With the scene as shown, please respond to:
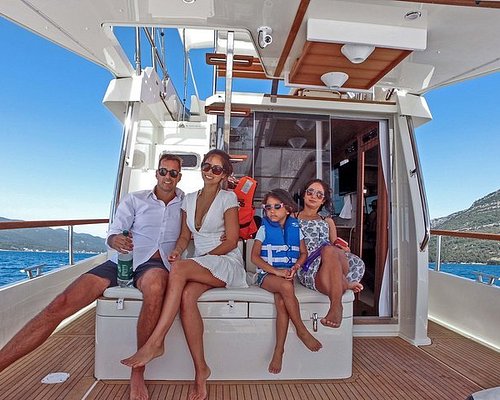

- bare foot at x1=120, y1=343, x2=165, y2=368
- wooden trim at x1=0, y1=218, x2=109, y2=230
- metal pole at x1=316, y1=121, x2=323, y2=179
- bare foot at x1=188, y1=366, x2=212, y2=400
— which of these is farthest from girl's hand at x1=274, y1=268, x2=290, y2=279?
wooden trim at x1=0, y1=218, x2=109, y2=230

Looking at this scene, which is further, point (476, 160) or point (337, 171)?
point (476, 160)

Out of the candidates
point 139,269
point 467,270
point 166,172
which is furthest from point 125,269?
point 467,270

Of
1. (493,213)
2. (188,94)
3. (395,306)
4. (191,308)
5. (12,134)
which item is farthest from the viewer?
(12,134)

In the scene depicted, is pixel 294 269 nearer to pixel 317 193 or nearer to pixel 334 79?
pixel 317 193

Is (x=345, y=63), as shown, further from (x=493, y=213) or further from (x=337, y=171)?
(x=493, y=213)

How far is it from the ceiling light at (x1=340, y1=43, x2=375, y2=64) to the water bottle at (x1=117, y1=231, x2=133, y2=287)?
168cm

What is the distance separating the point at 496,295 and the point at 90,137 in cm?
2924

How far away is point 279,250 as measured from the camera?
2.47 metres

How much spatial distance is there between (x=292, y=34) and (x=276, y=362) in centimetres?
185

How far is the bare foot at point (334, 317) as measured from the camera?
2295mm

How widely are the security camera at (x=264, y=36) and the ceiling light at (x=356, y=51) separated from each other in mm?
443

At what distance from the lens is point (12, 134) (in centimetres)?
3106

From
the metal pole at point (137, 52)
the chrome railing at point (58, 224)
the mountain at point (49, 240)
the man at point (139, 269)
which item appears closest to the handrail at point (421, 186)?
the man at point (139, 269)

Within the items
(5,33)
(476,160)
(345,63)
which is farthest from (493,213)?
(5,33)
